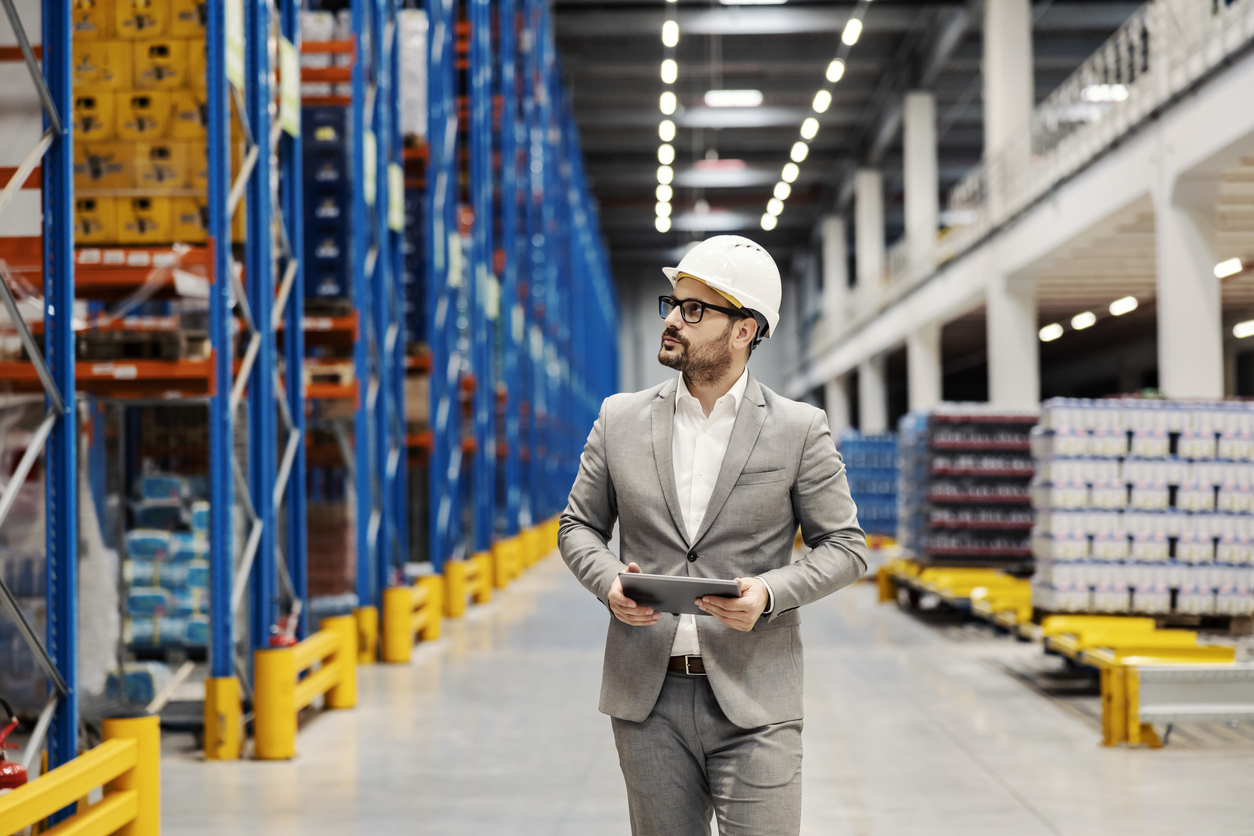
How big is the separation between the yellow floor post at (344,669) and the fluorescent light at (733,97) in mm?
23452

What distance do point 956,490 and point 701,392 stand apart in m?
11.3

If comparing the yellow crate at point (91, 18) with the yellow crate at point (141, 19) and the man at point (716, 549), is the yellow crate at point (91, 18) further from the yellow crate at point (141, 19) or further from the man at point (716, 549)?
the man at point (716, 549)

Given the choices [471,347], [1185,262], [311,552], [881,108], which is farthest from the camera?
[881,108]

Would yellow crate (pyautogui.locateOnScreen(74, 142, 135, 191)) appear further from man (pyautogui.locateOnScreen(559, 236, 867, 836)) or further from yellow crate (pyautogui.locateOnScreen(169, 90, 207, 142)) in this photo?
man (pyautogui.locateOnScreen(559, 236, 867, 836))

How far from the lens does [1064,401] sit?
9406 mm

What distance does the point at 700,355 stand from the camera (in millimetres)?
2662

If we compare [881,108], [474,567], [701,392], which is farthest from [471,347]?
[881,108]

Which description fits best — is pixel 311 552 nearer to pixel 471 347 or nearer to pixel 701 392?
pixel 471 347

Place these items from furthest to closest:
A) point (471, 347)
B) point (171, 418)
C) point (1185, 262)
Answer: point (471, 347) < point (1185, 262) < point (171, 418)

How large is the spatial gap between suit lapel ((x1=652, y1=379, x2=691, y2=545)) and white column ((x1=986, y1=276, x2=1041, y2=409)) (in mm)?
16947

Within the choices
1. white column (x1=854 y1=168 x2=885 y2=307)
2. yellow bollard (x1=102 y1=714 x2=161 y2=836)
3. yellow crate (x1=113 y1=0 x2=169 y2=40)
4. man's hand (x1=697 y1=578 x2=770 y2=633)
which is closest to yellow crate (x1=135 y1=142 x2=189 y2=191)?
yellow crate (x1=113 y1=0 x2=169 y2=40)

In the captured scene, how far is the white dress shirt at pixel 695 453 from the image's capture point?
262 cm

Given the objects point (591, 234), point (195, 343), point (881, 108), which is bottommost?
point (195, 343)

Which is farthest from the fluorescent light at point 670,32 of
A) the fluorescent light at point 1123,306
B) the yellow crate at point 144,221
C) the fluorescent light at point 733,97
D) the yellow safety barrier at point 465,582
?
the yellow crate at point 144,221
